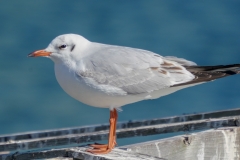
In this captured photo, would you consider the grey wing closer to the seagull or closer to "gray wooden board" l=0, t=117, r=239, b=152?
the seagull

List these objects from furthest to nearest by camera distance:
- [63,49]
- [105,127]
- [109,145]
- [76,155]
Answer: [105,127]
[63,49]
[109,145]
[76,155]

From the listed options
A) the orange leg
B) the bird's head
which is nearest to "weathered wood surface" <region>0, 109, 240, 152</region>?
the orange leg

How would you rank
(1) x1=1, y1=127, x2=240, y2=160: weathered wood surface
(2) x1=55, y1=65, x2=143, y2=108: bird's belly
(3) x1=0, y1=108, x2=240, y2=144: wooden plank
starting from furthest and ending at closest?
(3) x1=0, y1=108, x2=240, y2=144: wooden plank < (2) x1=55, y1=65, x2=143, y2=108: bird's belly < (1) x1=1, y1=127, x2=240, y2=160: weathered wood surface

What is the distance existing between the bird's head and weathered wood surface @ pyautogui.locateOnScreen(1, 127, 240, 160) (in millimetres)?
607

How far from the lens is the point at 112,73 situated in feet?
12.9

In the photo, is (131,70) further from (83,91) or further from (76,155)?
(76,155)

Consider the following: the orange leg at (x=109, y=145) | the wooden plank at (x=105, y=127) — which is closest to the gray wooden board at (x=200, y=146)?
the orange leg at (x=109, y=145)

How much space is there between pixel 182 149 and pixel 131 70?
1.94ft

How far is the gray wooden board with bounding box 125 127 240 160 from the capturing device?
3.66m

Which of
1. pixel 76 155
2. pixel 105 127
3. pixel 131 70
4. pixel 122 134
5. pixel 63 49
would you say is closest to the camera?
pixel 76 155

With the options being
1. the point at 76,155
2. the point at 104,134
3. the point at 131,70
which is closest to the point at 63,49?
the point at 131,70

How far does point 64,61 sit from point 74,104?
5.88m

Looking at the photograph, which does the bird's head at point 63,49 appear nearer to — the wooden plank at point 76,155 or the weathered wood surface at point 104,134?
the weathered wood surface at point 104,134

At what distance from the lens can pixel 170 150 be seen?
3729 mm
